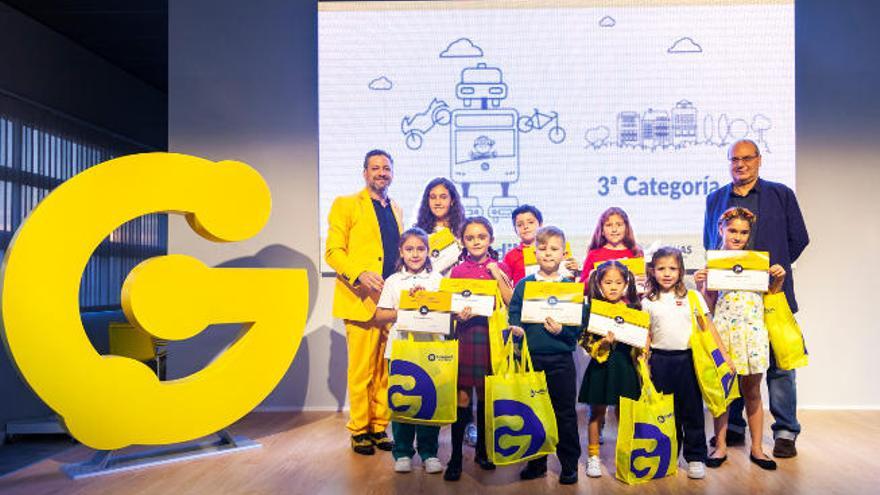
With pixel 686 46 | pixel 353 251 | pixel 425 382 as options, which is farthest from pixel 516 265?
pixel 686 46

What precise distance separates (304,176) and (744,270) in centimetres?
304

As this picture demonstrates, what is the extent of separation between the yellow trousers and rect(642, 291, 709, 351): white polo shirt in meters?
1.50

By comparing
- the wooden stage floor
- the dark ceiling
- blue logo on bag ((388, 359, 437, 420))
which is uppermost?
the dark ceiling

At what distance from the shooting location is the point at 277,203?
17.6 feet

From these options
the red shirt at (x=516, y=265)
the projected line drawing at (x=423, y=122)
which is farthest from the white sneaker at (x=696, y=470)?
the projected line drawing at (x=423, y=122)

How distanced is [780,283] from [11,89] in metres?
5.22

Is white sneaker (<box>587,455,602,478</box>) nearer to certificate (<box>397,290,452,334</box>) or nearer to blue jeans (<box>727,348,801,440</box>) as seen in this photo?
certificate (<box>397,290,452,334</box>)

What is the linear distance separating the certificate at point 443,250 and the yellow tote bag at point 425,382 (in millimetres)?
562

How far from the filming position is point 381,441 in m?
4.11

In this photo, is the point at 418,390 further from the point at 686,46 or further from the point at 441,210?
the point at 686,46

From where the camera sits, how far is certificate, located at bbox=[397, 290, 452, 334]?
3521 mm

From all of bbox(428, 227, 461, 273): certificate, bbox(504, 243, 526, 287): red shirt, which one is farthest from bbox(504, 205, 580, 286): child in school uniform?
bbox(428, 227, 461, 273): certificate

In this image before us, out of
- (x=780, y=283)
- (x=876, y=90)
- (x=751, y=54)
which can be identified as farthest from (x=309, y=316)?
(x=876, y=90)

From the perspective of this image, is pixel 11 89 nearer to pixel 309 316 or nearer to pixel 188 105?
pixel 188 105
